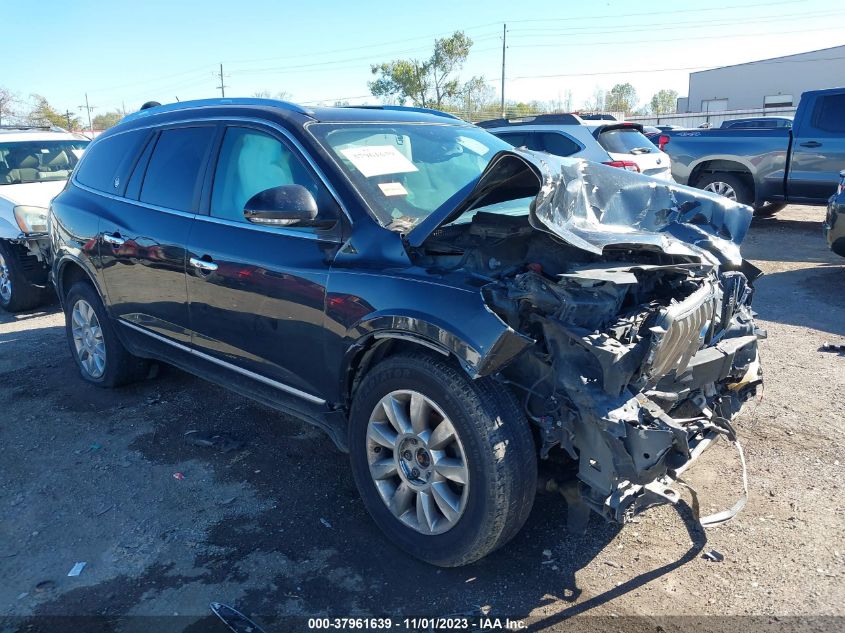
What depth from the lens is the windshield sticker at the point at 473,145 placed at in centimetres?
423

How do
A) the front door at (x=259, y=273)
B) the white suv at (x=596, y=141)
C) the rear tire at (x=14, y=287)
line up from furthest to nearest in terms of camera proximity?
the white suv at (x=596, y=141) → the rear tire at (x=14, y=287) → the front door at (x=259, y=273)

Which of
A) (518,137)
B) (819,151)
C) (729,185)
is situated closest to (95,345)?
(518,137)

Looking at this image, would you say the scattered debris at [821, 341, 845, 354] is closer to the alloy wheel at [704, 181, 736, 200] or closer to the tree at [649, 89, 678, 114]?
the alloy wheel at [704, 181, 736, 200]

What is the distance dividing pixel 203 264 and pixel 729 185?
10605mm

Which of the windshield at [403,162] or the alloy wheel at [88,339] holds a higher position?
the windshield at [403,162]

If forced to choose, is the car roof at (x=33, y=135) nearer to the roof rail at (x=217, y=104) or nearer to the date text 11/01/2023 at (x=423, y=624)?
the roof rail at (x=217, y=104)

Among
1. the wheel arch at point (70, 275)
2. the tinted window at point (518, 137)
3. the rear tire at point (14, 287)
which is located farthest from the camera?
the tinted window at point (518, 137)

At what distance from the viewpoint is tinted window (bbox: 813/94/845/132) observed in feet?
35.8

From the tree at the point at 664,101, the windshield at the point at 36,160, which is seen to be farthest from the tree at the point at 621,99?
the windshield at the point at 36,160

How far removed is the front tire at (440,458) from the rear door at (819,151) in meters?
10.5

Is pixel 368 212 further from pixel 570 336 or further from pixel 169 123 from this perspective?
pixel 169 123

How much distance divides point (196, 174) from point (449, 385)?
223 cm

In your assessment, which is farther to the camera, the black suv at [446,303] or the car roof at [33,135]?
the car roof at [33,135]

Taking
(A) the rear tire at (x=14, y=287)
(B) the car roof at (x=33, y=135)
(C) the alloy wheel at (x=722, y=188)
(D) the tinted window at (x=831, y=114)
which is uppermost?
(D) the tinted window at (x=831, y=114)
